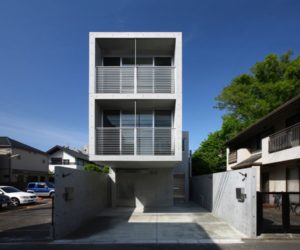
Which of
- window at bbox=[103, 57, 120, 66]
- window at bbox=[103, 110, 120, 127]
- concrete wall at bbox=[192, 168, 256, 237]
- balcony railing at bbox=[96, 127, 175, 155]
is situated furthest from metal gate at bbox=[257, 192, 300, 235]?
window at bbox=[103, 57, 120, 66]

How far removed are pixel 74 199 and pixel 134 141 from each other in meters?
3.51

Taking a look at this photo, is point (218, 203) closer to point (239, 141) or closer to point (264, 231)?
point (264, 231)

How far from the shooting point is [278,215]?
27.9 feet

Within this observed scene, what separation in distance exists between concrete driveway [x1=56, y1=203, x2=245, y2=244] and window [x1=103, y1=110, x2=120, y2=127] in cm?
447

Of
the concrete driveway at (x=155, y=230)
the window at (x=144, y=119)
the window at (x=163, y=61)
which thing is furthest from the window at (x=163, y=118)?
the concrete driveway at (x=155, y=230)

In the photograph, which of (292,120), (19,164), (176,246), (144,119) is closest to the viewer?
(176,246)

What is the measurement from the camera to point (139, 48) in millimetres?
14008

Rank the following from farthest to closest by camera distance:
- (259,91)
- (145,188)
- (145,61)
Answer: (259,91) → (145,188) → (145,61)

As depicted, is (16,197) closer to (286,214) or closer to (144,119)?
(144,119)

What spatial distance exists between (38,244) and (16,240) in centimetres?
105

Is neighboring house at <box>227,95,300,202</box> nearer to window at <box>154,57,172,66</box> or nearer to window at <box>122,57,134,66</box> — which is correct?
window at <box>154,57,172,66</box>

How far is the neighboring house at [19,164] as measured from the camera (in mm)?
28062

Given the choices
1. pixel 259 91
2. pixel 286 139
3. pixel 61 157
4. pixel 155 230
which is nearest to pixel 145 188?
pixel 155 230

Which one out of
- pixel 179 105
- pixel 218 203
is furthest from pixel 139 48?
pixel 218 203
